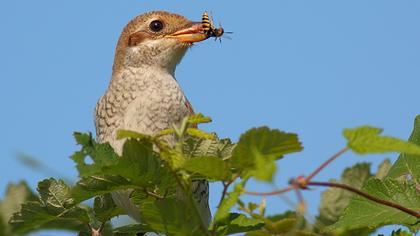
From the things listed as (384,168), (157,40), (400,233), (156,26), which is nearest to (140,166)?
(400,233)

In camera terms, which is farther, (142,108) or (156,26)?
(156,26)

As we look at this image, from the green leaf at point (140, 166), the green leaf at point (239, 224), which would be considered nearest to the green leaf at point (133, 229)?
the green leaf at point (239, 224)

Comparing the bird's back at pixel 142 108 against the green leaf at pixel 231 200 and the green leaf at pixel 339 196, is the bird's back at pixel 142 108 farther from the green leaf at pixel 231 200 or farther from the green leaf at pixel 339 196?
the green leaf at pixel 231 200

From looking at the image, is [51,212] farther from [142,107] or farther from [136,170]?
[142,107]

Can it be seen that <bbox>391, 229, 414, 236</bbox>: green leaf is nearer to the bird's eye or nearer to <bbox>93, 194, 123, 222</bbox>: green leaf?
<bbox>93, 194, 123, 222</bbox>: green leaf

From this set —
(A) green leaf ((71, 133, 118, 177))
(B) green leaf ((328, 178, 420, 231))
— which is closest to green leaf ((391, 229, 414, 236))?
(B) green leaf ((328, 178, 420, 231))

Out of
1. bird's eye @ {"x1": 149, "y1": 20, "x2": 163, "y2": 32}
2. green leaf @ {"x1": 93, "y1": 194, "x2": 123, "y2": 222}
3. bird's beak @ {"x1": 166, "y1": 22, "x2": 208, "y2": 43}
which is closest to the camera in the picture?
green leaf @ {"x1": 93, "y1": 194, "x2": 123, "y2": 222}
